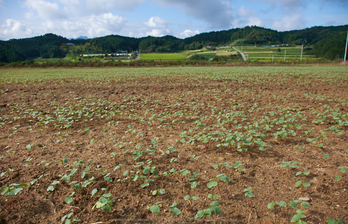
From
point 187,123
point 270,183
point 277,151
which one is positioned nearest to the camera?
point 270,183

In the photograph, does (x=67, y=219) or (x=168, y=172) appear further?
(x=168, y=172)

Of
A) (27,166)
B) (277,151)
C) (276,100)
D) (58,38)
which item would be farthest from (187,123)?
(58,38)

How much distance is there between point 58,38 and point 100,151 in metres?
202

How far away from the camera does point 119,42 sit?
489 ft

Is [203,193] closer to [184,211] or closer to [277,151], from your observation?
[184,211]

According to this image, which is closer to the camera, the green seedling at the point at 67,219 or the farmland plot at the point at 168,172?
the green seedling at the point at 67,219

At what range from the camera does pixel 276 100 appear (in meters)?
9.50

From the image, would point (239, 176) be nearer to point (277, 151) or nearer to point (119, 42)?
point (277, 151)

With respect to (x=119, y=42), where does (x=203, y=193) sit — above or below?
below

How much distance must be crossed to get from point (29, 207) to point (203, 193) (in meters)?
2.80

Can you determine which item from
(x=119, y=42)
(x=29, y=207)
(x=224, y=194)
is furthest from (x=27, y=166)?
(x=119, y=42)

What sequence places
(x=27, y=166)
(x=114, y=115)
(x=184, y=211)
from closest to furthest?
(x=184, y=211) < (x=27, y=166) < (x=114, y=115)

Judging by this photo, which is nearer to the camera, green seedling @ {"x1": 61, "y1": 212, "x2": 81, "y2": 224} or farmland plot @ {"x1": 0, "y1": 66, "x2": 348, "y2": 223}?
green seedling @ {"x1": 61, "y1": 212, "x2": 81, "y2": 224}

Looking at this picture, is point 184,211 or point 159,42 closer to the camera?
point 184,211
